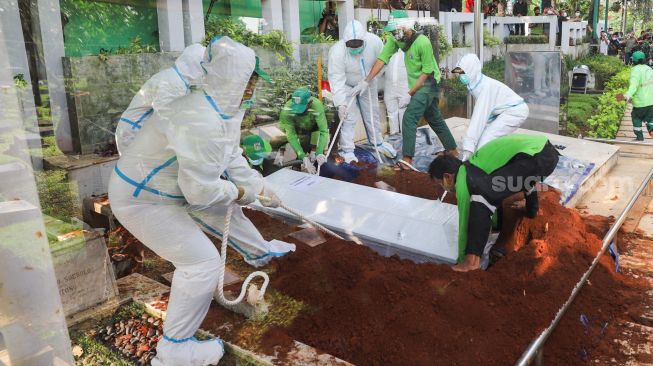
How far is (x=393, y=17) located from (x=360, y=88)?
0.70 metres

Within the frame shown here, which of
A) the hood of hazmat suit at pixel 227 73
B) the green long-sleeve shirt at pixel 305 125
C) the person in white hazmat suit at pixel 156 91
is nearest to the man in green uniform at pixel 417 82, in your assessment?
the green long-sleeve shirt at pixel 305 125

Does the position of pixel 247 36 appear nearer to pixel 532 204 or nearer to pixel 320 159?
pixel 320 159

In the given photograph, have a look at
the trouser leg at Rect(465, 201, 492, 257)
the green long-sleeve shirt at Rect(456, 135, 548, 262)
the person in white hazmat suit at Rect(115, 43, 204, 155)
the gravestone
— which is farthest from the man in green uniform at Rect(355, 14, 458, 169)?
the gravestone

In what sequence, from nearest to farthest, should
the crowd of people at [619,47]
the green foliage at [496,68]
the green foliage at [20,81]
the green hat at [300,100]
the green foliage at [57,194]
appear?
the green foliage at [20,81] < the green foliage at [57,194] < the green hat at [300,100] < the green foliage at [496,68] < the crowd of people at [619,47]

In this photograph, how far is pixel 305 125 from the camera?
16.6 feet

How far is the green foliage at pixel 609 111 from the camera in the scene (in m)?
8.06

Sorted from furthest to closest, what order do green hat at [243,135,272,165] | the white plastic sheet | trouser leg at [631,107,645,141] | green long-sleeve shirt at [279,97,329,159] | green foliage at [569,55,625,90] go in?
green foliage at [569,55,625,90], trouser leg at [631,107,645,141], green long-sleeve shirt at [279,97,329,159], green hat at [243,135,272,165], the white plastic sheet

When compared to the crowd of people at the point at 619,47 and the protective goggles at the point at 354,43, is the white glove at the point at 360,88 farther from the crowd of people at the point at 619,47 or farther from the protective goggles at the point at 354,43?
the crowd of people at the point at 619,47

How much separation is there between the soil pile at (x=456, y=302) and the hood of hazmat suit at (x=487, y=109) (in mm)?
685

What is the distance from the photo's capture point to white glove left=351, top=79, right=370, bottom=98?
532 centimetres

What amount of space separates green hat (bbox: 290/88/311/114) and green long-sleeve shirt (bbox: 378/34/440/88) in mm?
921

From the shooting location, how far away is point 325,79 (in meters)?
5.07

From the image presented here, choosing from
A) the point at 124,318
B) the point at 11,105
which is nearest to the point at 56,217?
the point at 124,318

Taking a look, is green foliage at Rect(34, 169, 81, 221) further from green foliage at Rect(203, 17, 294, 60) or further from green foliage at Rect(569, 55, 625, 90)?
green foliage at Rect(569, 55, 625, 90)
